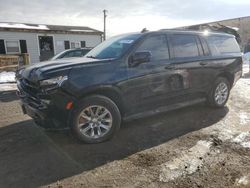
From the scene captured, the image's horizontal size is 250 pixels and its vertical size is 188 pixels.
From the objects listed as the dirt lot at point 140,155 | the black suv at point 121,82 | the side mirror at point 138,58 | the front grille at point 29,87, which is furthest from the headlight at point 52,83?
the side mirror at point 138,58

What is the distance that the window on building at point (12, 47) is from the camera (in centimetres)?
2020

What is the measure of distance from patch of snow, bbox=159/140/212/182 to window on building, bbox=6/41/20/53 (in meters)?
19.6

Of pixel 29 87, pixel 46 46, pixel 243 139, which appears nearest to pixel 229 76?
pixel 243 139

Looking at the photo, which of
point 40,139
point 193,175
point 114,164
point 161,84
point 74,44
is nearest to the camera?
point 193,175

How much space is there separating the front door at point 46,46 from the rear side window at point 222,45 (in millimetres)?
18035

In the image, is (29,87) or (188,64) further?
(188,64)

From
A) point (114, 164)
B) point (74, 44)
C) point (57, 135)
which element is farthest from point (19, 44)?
point (114, 164)

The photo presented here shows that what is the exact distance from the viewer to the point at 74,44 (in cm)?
2334

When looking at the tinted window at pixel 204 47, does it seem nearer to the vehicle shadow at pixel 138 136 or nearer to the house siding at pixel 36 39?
the vehicle shadow at pixel 138 136

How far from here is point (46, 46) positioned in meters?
22.5

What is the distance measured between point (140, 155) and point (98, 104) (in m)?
1.04

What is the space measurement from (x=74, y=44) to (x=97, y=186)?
21.5 m

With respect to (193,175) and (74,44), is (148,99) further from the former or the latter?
(74,44)

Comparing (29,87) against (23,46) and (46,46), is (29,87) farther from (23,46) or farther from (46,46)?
(46,46)
